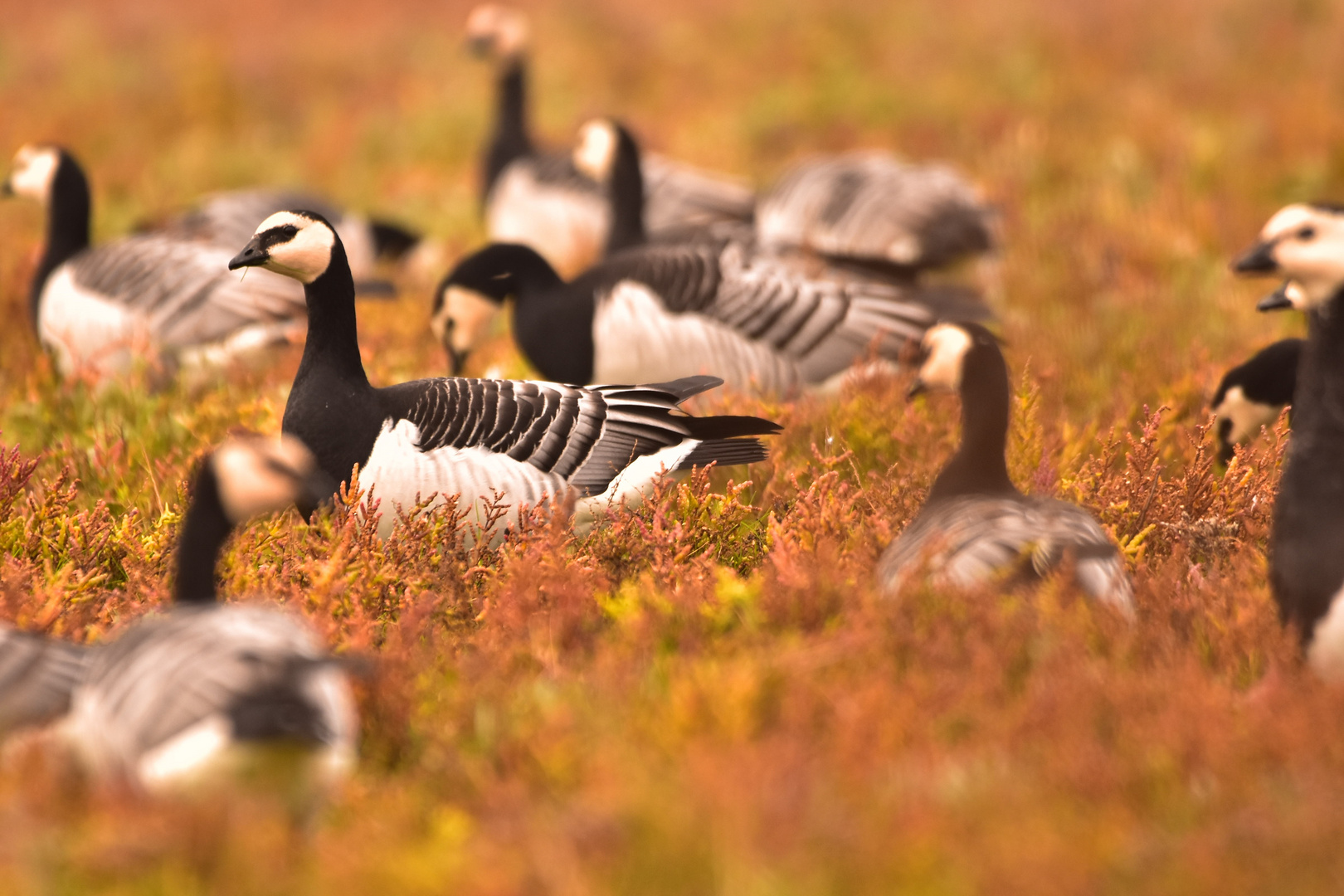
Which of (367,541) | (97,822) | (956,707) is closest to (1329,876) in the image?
(956,707)

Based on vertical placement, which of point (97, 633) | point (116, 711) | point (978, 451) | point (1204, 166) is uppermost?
point (1204, 166)

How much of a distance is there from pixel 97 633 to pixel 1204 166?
11189 mm

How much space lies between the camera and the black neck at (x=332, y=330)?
228 inches

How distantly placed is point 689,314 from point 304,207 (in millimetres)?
4637

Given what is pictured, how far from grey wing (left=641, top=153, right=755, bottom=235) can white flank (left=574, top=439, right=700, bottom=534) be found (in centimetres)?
677

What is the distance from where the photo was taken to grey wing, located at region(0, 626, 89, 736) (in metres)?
3.70

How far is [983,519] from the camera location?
14.6 feet

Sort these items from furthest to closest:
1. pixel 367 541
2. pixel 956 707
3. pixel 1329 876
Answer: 1. pixel 367 541
2. pixel 956 707
3. pixel 1329 876

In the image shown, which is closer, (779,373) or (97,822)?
(97,822)

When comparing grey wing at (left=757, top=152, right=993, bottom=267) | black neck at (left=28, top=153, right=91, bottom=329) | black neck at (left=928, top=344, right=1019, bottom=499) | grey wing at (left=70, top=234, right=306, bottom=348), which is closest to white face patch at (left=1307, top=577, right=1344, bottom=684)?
black neck at (left=928, top=344, right=1019, bottom=499)

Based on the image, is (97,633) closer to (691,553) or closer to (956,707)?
(691,553)

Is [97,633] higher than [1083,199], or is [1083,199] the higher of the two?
[1083,199]

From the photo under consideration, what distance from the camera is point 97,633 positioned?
4.60m

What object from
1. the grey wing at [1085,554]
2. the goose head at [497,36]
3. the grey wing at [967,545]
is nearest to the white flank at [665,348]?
the grey wing at [967,545]
